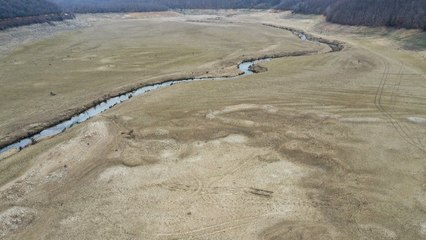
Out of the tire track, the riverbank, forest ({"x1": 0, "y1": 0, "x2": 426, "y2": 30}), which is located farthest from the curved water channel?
forest ({"x1": 0, "y1": 0, "x2": 426, "y2": 30})

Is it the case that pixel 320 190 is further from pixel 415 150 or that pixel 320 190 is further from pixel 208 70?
pixel 208 70

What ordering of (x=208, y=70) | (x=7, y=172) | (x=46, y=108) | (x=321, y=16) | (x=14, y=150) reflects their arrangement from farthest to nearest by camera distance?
(x=321, y=16) → (x=208, y=70) → (x=46, y=108) → (x=14, y=150) → (x=7, y=172)

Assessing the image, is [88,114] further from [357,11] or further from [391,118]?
[357,11]

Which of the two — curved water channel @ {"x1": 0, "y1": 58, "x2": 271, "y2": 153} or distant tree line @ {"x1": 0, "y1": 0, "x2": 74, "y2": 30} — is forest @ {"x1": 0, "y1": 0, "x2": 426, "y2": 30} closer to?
distant tree line @ {"x1": 0, "y1": 0, "x2": 74, "y2": 30}

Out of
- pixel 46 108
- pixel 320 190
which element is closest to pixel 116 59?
pixel 46 108

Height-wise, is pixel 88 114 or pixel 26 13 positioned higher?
pixel 26 13

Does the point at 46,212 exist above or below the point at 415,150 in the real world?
below

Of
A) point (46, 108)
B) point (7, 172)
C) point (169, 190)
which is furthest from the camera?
point (46, 108)

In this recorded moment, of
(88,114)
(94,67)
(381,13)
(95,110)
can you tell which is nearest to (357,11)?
(381,13)
